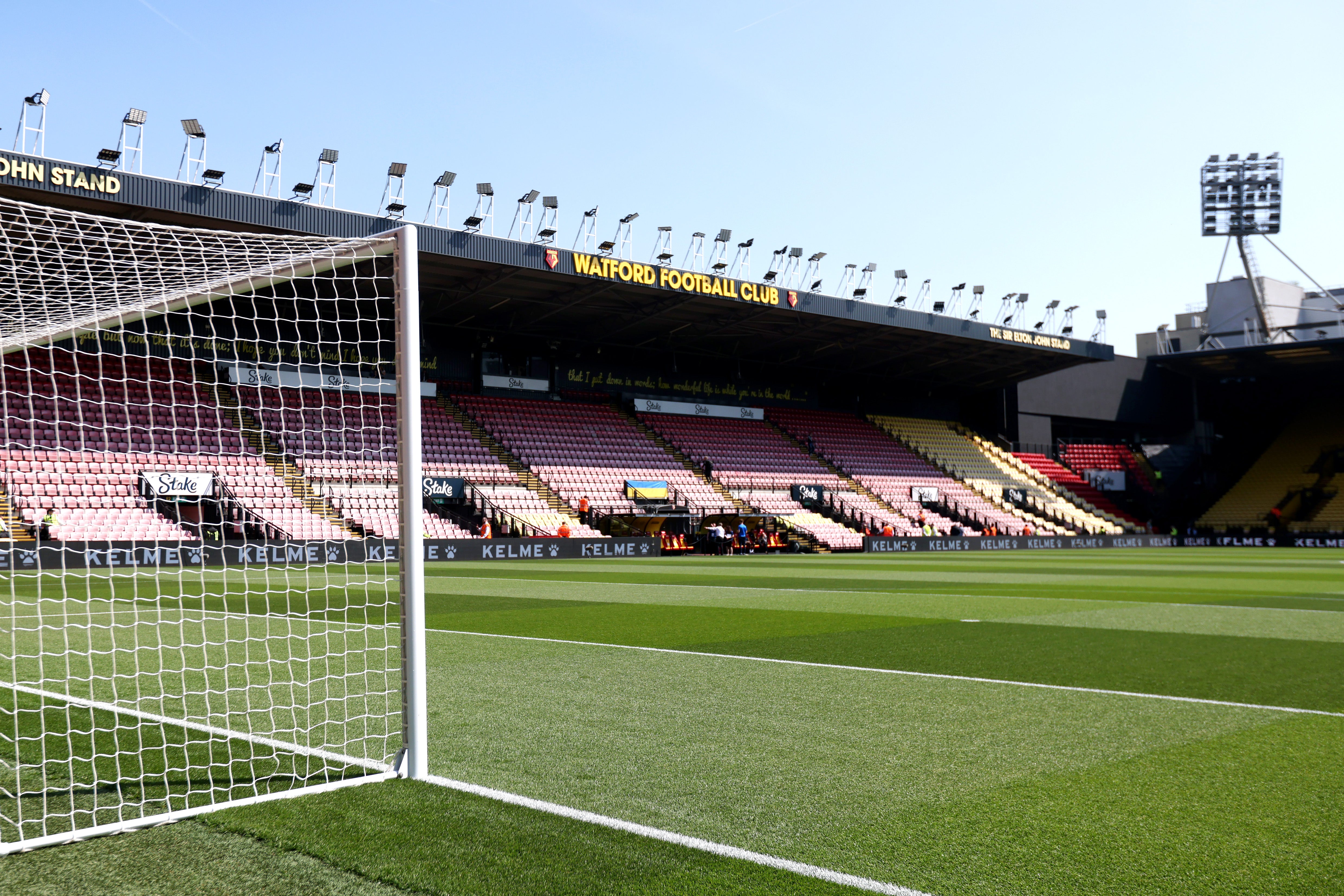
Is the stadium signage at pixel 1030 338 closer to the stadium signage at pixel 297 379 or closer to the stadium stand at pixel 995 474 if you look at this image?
the stadium stand at pixel 995 474

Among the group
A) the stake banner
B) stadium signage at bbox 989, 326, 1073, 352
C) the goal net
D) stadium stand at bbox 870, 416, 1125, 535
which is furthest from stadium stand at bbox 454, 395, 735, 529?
the goal net

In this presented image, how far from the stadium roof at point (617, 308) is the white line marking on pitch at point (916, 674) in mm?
18010

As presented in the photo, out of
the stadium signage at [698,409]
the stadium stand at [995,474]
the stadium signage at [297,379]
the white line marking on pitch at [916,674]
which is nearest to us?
the white line marking on pitch at [916,674]

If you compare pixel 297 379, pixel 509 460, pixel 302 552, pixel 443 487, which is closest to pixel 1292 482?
pixel 509 460

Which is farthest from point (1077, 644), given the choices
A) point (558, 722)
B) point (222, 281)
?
point (222, 281)

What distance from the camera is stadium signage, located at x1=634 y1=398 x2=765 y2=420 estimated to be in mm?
40469

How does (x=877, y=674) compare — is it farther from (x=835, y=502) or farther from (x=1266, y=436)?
(x=1266, y=436)

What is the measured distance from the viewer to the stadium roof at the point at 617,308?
23.7 m

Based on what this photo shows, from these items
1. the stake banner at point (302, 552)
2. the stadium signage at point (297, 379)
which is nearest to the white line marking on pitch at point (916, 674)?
the stake banner at point (302, 552)

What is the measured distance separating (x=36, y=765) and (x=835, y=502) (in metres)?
34.8

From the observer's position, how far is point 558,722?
5461 mm

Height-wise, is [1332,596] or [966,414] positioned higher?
[966,414]

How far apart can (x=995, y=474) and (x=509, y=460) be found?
77.1 feet

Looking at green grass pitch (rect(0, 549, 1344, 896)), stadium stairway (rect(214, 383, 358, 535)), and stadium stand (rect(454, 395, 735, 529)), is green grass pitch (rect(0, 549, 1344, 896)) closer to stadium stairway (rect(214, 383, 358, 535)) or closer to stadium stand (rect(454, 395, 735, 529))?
stadium stairway (rect(214, 383, 358, 535))
